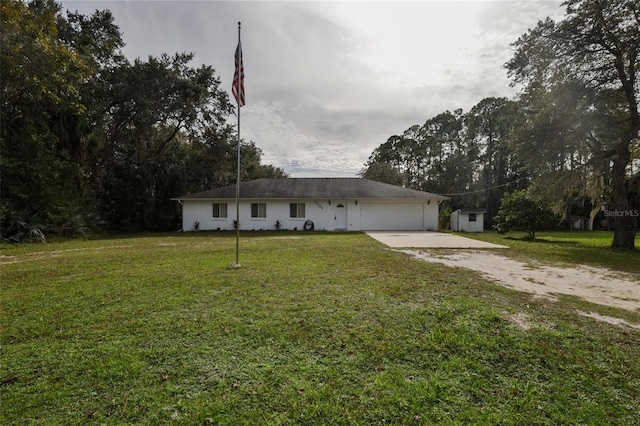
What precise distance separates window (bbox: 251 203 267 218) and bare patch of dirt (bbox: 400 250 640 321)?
1335 centimetres

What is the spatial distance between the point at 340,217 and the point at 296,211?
116 inches

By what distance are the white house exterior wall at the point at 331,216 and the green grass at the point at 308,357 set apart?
15007 mm

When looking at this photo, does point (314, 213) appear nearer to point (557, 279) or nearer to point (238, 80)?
point (238, 80)

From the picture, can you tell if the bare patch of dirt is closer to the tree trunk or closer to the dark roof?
the tree trunk

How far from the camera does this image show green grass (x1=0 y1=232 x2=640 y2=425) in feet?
7.14

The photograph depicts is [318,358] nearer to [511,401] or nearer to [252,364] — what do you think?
[252,364]

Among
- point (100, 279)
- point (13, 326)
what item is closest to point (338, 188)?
point (100, 279)

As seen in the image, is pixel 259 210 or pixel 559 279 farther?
pixel 259 210

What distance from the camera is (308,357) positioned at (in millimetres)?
2844

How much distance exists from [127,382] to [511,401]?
9.81ft

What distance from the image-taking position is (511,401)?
90.1 inches

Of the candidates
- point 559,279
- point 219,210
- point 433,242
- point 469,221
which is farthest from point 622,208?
point 219,210

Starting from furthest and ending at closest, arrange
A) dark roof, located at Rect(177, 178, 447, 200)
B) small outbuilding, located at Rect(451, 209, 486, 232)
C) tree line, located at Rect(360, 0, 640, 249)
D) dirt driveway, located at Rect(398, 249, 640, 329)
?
1. small outbuilding, located at Rect(451, 209, 486, 232)
2. dark roof, located at Rect(177, 178, 447, 200)
3. tree line, located at Rect(360, 0, 640, 249)
4. dirt driveway, located at Rect(398, 249, 640, 329)

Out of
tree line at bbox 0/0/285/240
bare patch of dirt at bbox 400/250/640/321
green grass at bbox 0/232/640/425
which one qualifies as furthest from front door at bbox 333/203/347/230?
green grass at bbox 0/232/640/425
